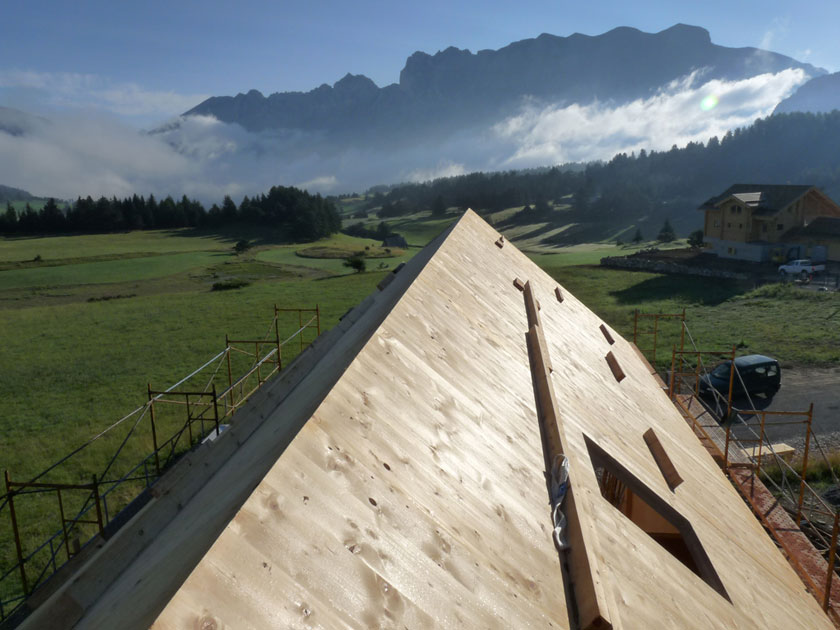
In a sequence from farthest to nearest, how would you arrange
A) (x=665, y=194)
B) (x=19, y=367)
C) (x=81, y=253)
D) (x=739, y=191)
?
(x=665, y=194)
(x=81, y=253)
(x=739, y=191)
(x=19, y=367)

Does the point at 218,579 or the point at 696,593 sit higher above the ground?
the point at 218,579

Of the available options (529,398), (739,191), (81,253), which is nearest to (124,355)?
(529,398)

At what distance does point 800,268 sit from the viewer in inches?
1724

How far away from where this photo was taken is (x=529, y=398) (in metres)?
6.00

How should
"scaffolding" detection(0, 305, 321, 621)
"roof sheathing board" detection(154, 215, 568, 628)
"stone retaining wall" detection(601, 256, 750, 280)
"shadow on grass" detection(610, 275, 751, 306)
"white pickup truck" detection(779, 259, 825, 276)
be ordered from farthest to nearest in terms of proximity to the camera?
1. "stone retaining wall" detection(601, 256, 750, 280)
2. "white pickup truck" detection(779, 259, 825, 276)
3. "shadow on grass" detection(610, 275, 751, 306)
4. "scaffolding" detection(0, 305, 321, 621)
5. "roof sheathing board" detection(154, 215, 568, 628)

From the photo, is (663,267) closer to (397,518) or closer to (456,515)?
(456,515)

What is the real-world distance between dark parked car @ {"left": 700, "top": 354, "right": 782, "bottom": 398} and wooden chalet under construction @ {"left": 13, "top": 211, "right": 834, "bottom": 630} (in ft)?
48.8

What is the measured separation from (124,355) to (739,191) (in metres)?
51.9

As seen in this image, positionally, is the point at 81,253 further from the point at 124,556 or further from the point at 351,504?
the point at 351,504

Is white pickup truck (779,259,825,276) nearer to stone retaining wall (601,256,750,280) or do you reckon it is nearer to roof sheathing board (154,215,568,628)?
stone retaining wall (601,256,750,280)

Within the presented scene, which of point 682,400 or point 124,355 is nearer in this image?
point 682,400

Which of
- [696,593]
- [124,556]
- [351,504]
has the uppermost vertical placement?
[351,504]

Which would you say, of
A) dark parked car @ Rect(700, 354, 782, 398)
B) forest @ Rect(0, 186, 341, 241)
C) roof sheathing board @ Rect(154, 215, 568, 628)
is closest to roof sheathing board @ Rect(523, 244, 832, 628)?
roof sheathing board @ Rect(154, 215, 568, 628)

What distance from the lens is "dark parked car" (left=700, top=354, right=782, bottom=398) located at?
2152 cm
